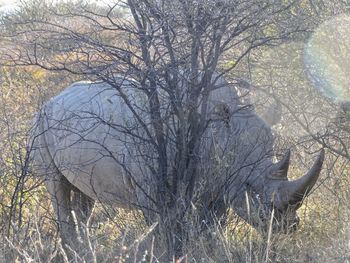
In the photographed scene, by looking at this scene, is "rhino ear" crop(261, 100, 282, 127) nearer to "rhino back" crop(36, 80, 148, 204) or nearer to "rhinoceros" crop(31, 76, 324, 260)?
"rhinoceros" crop(31, 76, 324, 260)

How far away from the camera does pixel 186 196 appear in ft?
19.5

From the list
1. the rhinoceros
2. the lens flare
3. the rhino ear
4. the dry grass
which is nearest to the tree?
the rhinoceros

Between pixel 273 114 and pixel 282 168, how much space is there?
2.60 feet

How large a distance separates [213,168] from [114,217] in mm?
1099

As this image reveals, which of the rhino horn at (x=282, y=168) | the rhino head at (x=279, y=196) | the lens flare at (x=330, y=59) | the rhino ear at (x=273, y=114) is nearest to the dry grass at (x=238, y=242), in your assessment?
the rhino head at (x=279, y=196)

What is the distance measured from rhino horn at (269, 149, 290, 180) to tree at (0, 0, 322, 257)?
1.62 ft

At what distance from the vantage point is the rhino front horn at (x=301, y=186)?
5.71 m

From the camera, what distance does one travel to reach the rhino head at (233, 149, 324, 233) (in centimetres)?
558

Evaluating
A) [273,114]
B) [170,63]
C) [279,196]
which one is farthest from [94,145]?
[279,196]

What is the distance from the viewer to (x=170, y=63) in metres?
5.64

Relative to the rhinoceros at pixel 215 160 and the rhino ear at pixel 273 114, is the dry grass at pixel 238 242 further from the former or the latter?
the rhino ear at pixel 273 114

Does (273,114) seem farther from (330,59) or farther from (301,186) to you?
(301,186)

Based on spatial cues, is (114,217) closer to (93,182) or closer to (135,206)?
(135,206)

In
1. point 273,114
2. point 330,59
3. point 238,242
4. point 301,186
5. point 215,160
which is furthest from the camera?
point 330,59
